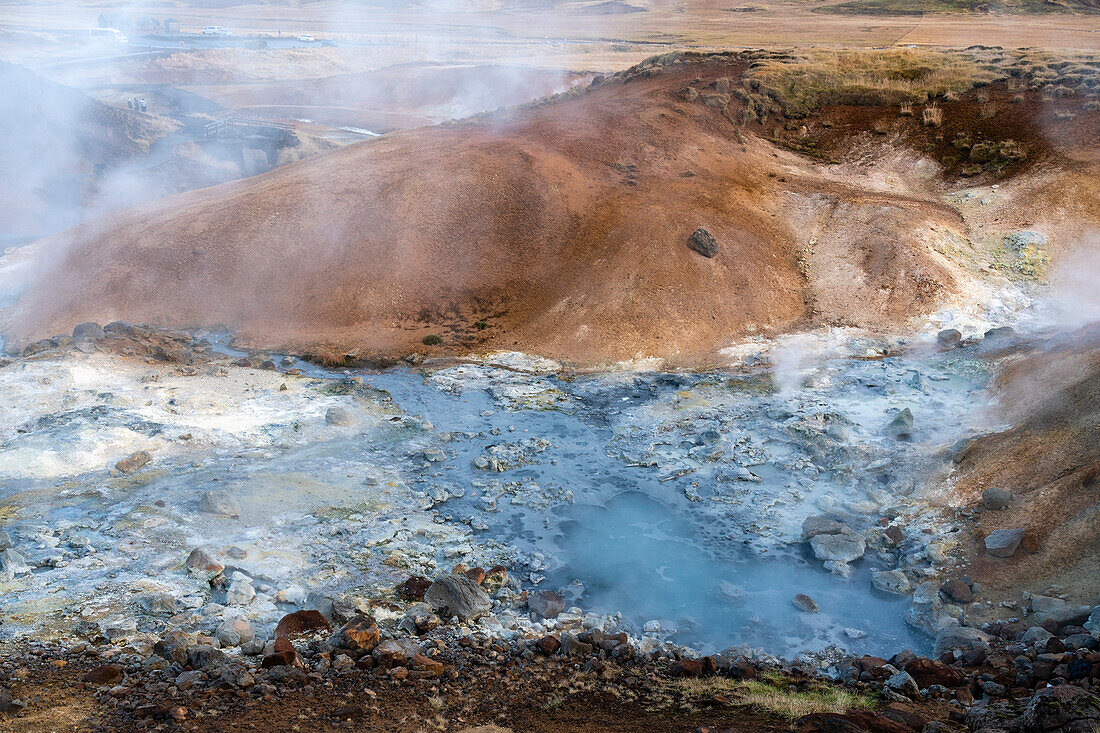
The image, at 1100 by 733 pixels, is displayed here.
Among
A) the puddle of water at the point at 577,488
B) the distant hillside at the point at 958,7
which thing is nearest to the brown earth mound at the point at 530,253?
the puddle of water at the point at 577,488

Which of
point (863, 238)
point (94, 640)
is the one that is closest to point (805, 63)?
point (863, 238)

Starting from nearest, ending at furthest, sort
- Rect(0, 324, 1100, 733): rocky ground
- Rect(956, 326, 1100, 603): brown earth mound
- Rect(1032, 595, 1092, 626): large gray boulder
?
Rect(0, 324, 1100, 733): rocky ground → Rect(1032, 595, 1092, 626): large gray boulder → Rect(956, 326, 1100, 603): brown earth mound

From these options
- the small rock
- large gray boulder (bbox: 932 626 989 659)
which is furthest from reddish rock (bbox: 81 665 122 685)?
large gray boulder (bbox: 932 626 989 659)

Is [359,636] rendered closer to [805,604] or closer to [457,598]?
[457,598]

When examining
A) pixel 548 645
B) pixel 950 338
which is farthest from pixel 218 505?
pixel 950 338

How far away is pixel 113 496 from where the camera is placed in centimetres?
1016

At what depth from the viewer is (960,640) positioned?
7.46 meters

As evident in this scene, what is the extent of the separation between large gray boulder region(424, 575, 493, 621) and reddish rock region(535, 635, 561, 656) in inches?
36.3

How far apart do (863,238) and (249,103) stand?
3925 centimetres

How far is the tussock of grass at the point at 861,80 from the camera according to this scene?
21.2m

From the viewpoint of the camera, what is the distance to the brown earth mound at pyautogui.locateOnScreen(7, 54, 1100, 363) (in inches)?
602

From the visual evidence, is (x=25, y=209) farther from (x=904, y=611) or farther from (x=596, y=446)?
(x=904, y=611)

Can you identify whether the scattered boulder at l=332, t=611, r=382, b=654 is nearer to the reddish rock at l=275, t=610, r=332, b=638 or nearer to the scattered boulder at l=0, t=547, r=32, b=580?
the reddish rock at l=275, t=610, r=332, b=638

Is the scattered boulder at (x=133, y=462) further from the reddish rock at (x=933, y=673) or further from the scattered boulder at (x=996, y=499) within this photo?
the scattered boulder at (x=996, y=499)
